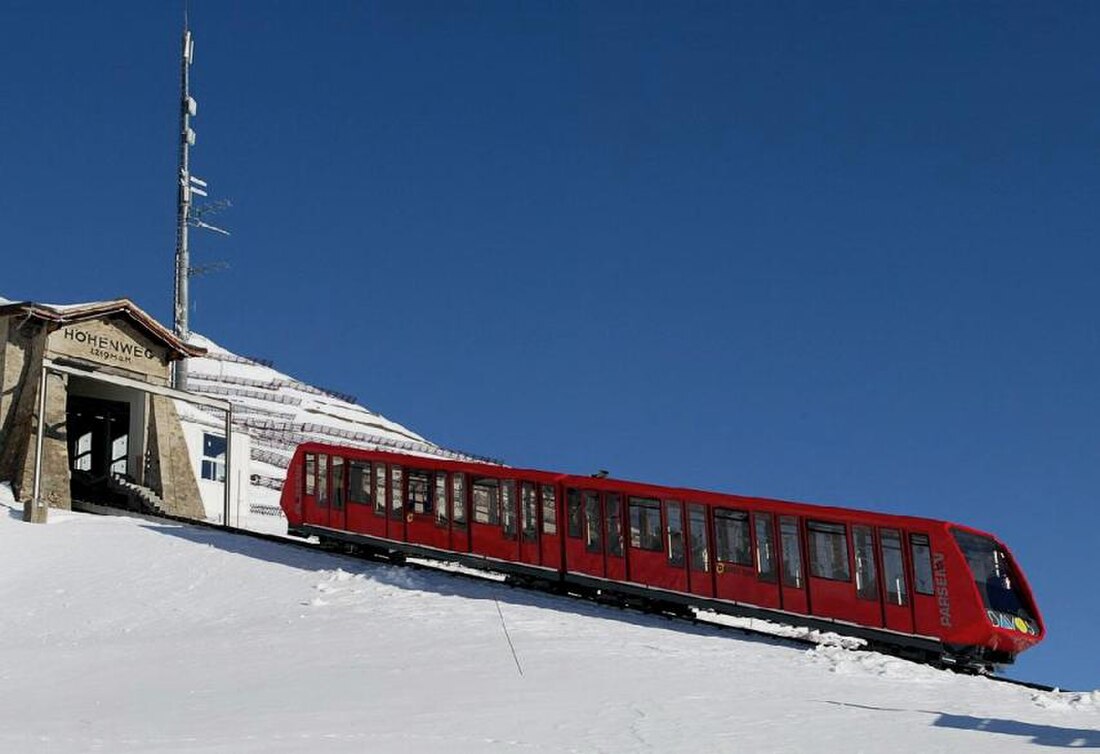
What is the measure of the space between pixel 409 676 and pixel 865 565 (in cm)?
875

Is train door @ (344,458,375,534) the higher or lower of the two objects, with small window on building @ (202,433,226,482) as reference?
lower

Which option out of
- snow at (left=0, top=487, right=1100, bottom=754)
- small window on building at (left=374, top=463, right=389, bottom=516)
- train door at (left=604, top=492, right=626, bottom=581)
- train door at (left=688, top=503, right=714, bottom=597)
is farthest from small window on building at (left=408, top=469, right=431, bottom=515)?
train door at (left=688, top=503, right=714, bottom=597)

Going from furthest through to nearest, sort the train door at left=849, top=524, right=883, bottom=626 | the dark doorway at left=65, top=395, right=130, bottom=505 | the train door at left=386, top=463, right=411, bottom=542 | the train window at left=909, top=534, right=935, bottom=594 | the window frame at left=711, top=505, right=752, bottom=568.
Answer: the dark doorway at left=65, top=395, right=130, bottom=505
the train door at left=386, top=463, right=411, bottom=542
the window frame at left=711, top=505, right=752, bottom=568
the train door at left=849, top=524, right=883, bottom=626
the train window at left=909, top=534, right=935, bottom=594

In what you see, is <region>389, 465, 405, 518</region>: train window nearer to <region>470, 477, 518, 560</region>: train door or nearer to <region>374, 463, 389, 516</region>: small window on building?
<region>374, 463, 389, 516</region>: small window on building

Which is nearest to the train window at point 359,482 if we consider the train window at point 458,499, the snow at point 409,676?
the snow at point 409,676

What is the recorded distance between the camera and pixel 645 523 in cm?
2366

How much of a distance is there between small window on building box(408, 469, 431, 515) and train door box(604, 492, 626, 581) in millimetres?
4840

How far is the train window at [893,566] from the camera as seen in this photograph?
20.5 metres

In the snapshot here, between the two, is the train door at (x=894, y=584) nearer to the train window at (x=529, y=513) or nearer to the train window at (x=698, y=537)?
the train window at (x=698, y=537)

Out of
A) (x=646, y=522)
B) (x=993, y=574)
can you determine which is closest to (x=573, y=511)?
(x=646, y=522)

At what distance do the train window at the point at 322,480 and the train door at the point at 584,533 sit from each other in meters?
7.34

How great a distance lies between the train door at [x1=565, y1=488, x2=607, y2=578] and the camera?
953 inches

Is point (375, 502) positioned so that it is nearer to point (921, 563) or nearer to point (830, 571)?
point (830, 571)

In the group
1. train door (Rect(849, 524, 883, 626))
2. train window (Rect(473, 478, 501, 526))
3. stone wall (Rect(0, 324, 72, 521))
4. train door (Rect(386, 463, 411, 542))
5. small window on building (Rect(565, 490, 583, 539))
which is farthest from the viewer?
stone wall (Rect(0, 324, 72, 521))
